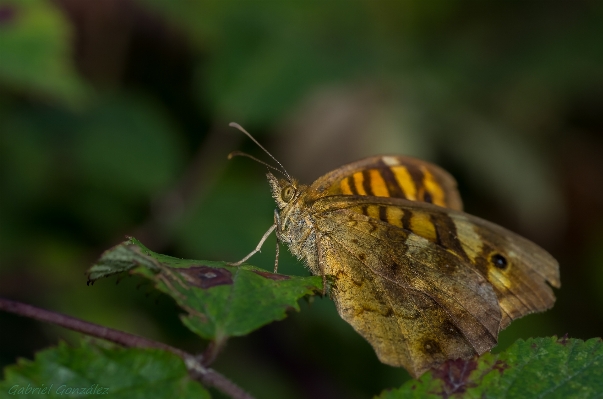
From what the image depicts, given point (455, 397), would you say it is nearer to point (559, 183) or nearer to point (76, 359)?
point (76, 359)

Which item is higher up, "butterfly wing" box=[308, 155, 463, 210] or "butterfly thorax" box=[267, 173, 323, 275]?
"butterfly wing" box=[308, 155, 463, 210]

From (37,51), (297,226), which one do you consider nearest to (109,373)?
(297,226)

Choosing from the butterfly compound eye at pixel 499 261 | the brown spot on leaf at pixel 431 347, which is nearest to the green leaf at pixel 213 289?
the brown spot on leaf at pixel 431 347

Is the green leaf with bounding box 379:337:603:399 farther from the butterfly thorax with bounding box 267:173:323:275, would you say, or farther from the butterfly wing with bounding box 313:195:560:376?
the butterfly thorax with bounding box 267:173:323:275

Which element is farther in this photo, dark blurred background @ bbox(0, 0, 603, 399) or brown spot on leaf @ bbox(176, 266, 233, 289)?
dark blurred background @ bbox(0, 0, 603, 399)

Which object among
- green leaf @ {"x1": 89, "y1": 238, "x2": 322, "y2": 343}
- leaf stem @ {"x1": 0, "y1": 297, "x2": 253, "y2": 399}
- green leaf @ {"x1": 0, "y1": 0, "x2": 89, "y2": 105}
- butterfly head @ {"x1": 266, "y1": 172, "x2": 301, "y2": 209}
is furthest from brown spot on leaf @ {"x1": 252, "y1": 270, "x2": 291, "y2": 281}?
green leaf @ {"x1": 0, "y1": 0, "x2": 89, "y2": 105}

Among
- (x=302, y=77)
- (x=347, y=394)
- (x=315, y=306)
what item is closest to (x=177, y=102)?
(x=302, y=77)

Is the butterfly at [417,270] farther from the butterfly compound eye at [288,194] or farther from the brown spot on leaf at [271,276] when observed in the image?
the brown spot on leaf at [271,276]
